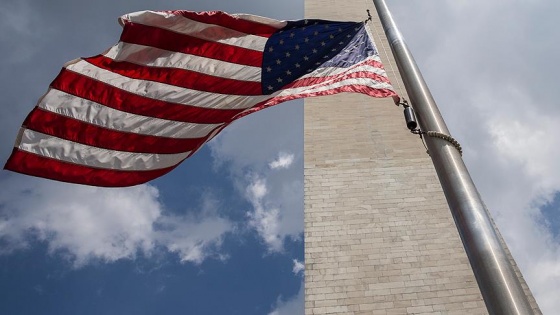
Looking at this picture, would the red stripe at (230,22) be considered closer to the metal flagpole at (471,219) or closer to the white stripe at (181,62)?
the white stripe at (181,62)

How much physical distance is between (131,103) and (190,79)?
85cm

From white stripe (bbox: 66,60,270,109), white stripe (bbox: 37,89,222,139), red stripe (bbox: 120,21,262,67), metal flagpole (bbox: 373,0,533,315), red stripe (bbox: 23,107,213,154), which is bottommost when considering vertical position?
metal flagpole (bbox: 373,0,533,315)

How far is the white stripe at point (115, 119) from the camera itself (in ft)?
18.1

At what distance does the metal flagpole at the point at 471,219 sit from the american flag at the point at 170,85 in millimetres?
1137

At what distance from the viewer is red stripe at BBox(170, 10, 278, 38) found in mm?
5959

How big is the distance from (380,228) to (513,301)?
6.45m

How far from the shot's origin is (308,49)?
5.99 metres

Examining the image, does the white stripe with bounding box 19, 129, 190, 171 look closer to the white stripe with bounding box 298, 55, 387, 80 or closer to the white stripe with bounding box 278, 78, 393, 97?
the white stripe with bounding box 278, 78, 393, 97

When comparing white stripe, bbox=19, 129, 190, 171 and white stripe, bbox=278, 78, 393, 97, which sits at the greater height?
white stripe, bbox=278, 78, 393, 97

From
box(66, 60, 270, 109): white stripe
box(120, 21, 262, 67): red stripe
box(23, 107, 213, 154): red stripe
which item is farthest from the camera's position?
box(120, 21, 262, 67): red stripe

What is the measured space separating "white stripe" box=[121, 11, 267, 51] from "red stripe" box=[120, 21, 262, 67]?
5 centimetres

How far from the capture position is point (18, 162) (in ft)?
17.5

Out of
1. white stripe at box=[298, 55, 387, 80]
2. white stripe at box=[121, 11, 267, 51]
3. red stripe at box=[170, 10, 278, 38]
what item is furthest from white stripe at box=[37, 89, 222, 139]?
white stripe at box=[298, 55, 387, 80]

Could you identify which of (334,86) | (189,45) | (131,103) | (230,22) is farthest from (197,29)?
(334,86)
